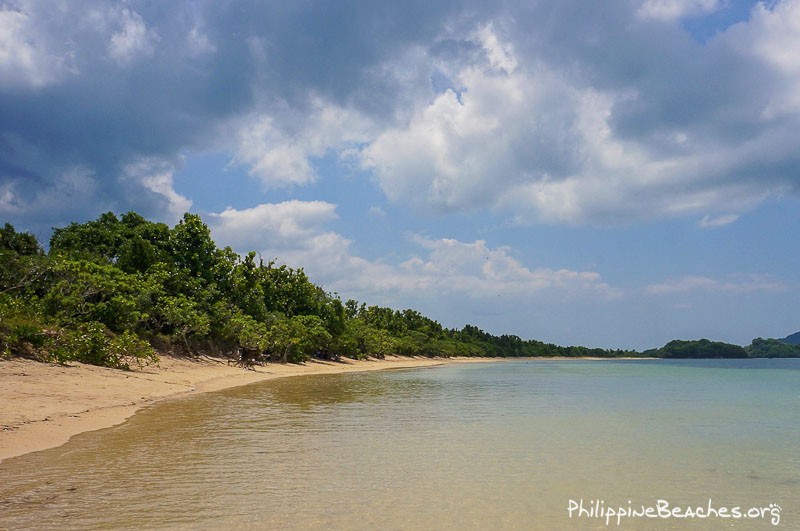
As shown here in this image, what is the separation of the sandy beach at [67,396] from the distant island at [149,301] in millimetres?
1683

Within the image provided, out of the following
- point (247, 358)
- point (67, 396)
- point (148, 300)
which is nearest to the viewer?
point (67, 396)

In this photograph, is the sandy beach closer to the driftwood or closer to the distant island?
the distant island

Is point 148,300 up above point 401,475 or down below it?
above

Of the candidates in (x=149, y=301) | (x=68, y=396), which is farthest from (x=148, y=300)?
(x=68, y=396)

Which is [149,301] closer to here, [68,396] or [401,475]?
[68,396]

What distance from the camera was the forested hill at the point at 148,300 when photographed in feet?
79.4

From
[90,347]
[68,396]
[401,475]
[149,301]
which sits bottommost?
[401,475]

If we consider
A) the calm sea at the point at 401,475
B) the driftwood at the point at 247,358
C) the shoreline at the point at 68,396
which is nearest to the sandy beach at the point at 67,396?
the shoreline at the point at 68,396

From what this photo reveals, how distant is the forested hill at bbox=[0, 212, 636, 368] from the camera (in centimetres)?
2419

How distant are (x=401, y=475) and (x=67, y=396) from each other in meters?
12.3

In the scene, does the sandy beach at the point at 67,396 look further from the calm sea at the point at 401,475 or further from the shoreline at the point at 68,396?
the calm sea at the point at 401,475

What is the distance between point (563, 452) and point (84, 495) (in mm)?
9099

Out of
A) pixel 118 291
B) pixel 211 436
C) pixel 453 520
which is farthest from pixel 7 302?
pixel 453 520

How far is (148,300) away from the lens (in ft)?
111
